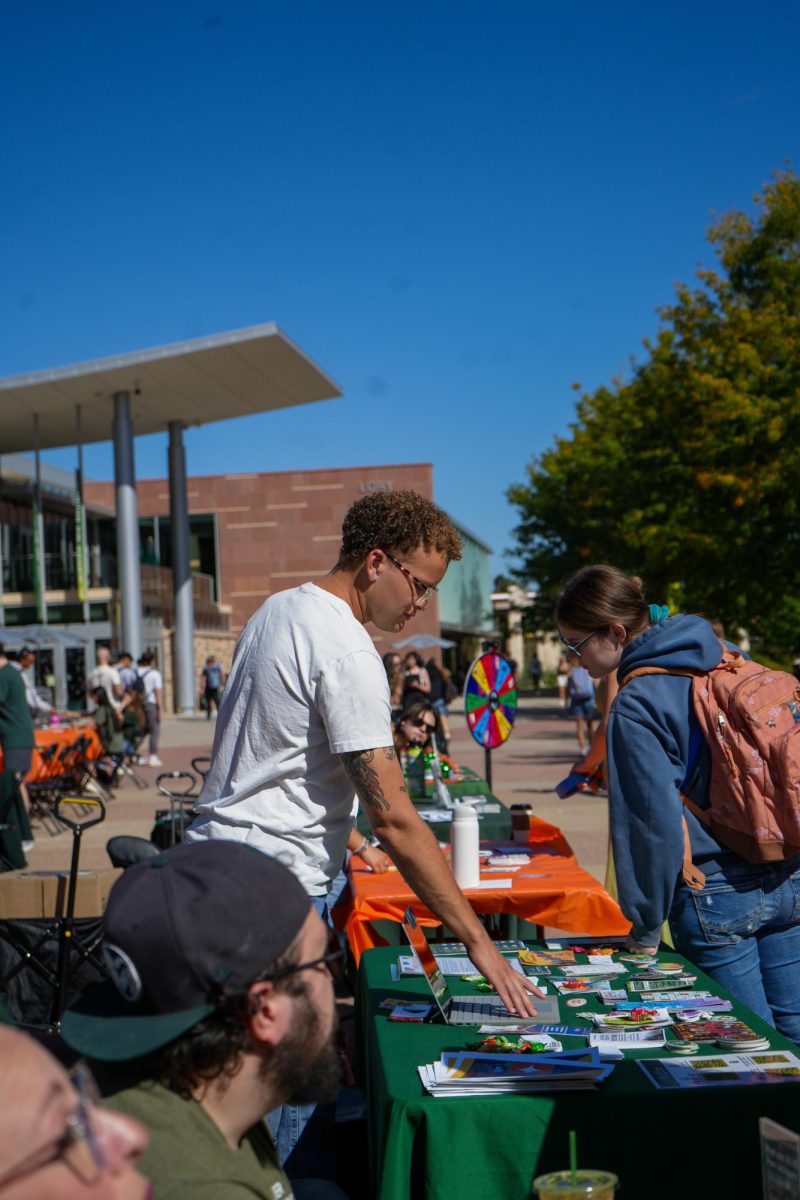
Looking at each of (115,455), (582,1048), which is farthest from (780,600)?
(582,1048)

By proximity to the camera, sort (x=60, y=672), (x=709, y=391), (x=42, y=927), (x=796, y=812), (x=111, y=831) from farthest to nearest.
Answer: (x=60, y=672) < (x=709, y=391) < (x=111, y=831) < (x=42, y=927) < (x=796, y=812)

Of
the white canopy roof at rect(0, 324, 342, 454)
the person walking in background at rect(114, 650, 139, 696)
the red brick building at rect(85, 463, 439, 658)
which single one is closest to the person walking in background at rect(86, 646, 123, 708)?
the person walking in background at rect(114, 650, 139, 696)

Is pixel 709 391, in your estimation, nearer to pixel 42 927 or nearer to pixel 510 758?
pixel 510 758

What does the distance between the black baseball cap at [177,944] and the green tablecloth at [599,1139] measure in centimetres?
89

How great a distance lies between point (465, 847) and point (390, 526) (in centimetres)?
197

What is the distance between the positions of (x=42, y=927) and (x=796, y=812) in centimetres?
366

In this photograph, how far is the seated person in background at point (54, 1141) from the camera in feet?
3.42

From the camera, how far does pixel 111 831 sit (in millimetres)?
12102

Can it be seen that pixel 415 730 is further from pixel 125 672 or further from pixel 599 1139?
pixel 125 672

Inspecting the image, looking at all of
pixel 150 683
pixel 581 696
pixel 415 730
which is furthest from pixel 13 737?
pixel 581 696

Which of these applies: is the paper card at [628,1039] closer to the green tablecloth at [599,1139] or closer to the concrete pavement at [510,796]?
the green tablecloth at [599,1139]

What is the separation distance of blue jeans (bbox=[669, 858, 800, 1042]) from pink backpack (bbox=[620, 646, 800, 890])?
0.06m

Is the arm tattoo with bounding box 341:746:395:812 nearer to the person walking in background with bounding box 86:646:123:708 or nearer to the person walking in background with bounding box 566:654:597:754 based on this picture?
the person walking in background with bounding box 566:654:597:754

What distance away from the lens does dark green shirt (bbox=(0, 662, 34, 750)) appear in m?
9.73
